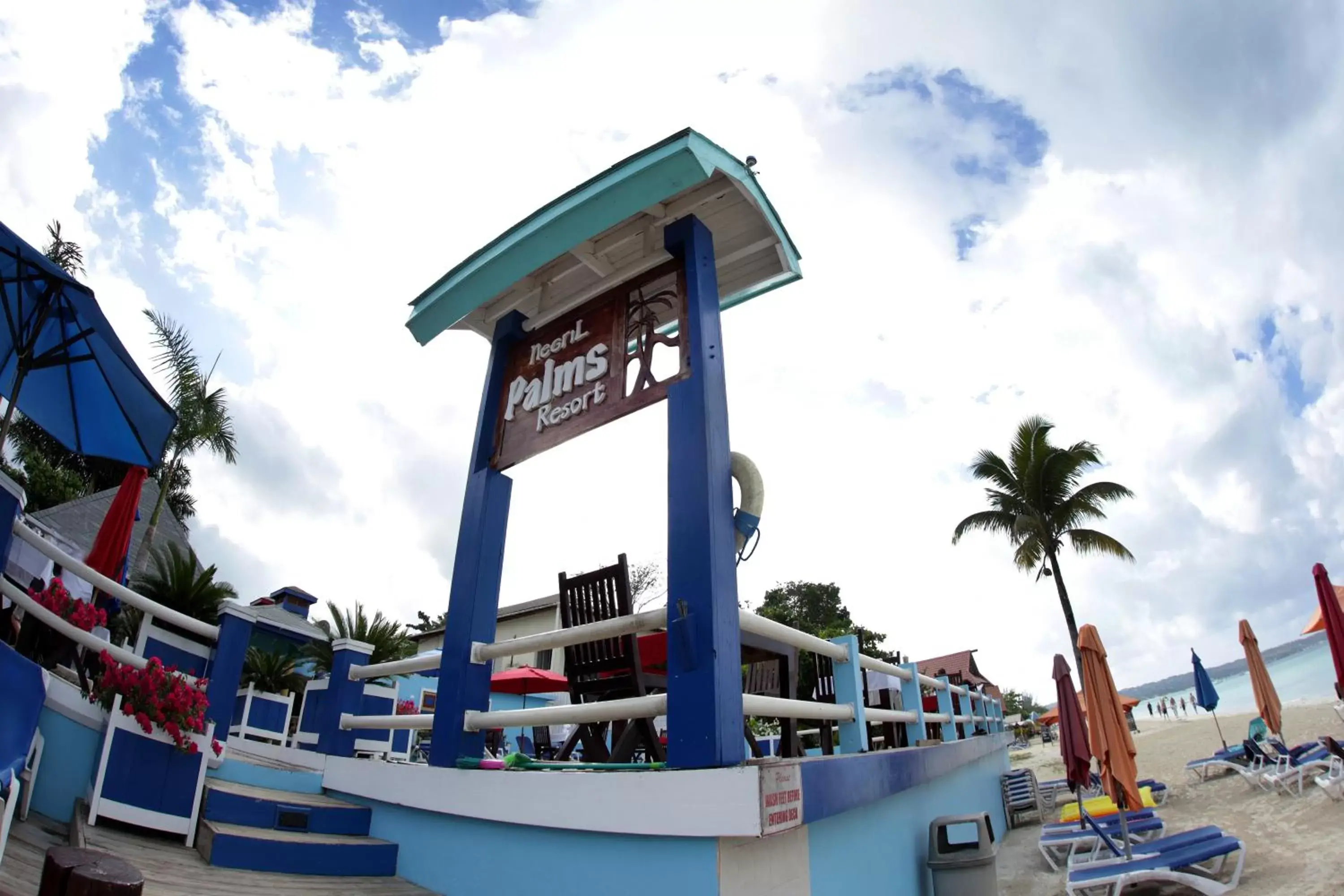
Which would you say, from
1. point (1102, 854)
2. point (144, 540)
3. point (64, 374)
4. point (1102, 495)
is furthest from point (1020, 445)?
point (144, 540)

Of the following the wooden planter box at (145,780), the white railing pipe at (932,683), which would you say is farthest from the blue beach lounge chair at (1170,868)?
the wooden planter box at (145,780)

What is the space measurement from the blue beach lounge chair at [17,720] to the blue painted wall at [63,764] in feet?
0.56

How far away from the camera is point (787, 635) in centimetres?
359

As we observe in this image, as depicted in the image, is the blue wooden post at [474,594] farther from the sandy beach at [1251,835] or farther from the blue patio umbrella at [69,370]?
the sandy beach at [1251,835]

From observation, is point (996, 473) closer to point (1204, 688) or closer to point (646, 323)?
point (1204, 688)

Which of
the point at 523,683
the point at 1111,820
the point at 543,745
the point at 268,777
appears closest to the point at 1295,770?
the point at 1111,820

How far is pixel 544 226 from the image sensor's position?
408cm

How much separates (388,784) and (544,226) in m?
3.58

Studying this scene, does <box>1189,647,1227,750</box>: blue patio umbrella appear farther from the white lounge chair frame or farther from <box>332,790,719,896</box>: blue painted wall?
<box>332,790,719,896</box>: blue painted wall

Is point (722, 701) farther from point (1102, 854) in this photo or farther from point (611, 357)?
point (1102, 854)

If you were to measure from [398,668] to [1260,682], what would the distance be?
17.4 meters

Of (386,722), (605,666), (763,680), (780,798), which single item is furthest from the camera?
(763,680)

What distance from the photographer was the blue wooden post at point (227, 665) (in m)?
4.72

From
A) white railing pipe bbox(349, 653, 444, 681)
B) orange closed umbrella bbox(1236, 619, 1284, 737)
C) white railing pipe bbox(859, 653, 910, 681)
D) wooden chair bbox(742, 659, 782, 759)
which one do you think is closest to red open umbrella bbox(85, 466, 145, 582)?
white railing pipe bbox(349, 653, 444, 681)
